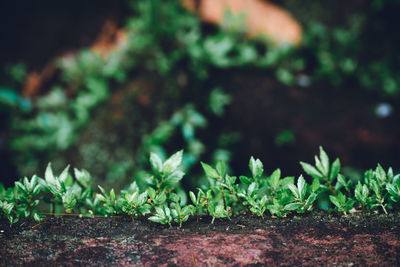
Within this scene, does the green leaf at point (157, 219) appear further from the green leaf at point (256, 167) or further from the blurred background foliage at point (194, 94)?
the blurred background foliage at point (194, 94)

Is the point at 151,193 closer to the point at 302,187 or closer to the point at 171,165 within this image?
the point at 171,165

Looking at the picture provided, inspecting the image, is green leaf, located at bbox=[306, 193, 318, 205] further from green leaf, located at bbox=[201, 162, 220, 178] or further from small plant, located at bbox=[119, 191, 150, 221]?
small plant, located at bbox=[119, 191, 150, 221]

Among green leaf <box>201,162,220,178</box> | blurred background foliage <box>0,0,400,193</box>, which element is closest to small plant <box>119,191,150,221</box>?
green leaf <box>201,162,220,178</box>

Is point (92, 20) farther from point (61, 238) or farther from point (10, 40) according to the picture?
point (61, 238)

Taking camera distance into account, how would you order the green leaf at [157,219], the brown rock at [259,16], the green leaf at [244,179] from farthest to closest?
the brown rock at [259,16] < the green leaf at [244,179] < the green leaf at [157,219]

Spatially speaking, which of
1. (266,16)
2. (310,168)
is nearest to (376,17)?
(266,16)

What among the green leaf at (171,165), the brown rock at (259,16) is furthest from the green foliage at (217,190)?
the brown rock at (259,16)
